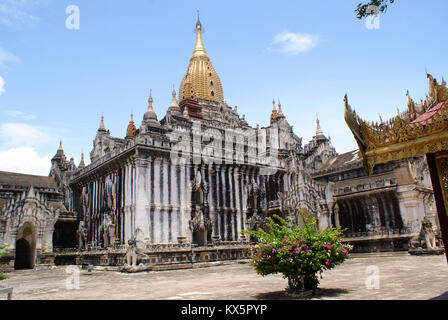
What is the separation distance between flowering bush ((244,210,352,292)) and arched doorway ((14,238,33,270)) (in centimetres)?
3315

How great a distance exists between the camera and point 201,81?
61.2 m

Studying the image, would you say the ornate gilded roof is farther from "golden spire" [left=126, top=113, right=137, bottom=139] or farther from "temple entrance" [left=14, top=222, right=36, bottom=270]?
"golden spire" [left=126, top=113, right=137, bottom=139]

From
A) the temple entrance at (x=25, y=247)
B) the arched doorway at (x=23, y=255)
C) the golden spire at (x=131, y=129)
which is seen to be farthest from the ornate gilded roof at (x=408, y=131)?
the golden spire at (x=131, y=129)

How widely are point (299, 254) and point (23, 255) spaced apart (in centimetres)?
3508

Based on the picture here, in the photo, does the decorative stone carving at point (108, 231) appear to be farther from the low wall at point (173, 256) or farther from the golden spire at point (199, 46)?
the golden spire at point (199, 46)

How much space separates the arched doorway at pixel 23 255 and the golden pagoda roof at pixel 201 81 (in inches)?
1233

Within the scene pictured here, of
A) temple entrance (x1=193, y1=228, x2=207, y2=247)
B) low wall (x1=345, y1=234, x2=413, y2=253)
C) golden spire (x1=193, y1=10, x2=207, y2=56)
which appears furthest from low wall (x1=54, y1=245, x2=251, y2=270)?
golden spire (x1=193, y1=10, x2=207, y2=56)

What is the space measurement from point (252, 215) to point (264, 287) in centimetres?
2463

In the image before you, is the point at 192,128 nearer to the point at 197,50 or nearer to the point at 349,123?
the point at 197,50

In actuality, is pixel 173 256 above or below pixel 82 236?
below

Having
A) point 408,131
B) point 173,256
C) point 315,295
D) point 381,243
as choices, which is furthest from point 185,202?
point 408,131

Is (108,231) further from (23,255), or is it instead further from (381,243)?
(381,243)
